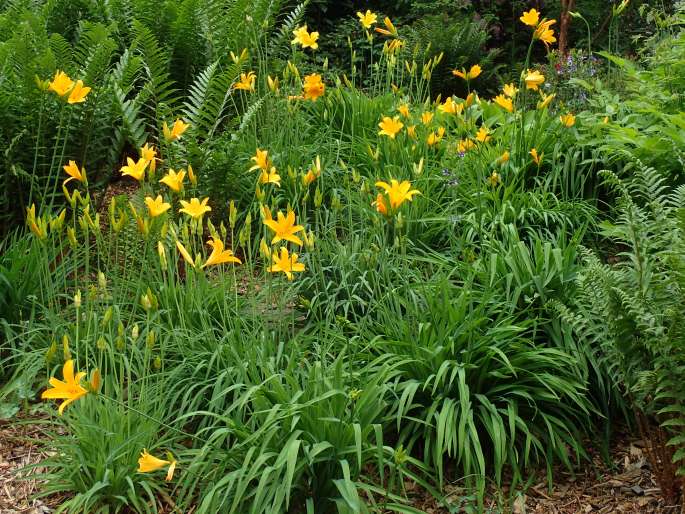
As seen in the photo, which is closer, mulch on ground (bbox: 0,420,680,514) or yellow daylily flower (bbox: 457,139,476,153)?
mulch on ground (bbox: 0,420,680,514)

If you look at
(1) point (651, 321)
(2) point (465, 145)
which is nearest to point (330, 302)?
(2) point (465, 145)

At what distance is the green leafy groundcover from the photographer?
107 inches

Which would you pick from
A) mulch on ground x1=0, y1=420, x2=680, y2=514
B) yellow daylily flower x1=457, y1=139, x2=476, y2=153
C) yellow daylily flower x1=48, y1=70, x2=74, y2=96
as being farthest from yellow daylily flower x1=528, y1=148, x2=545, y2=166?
yellow daylily flower x1=48, y1=70, x2=74, y2=96

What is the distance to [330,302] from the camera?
11.6ft

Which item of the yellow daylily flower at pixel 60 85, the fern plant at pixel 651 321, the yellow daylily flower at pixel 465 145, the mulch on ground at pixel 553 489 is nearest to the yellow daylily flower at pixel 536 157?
the yellow daylily flower at pixel 465 145

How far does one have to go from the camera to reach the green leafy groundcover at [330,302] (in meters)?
2.72

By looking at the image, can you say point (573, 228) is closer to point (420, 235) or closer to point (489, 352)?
point (420, 235)

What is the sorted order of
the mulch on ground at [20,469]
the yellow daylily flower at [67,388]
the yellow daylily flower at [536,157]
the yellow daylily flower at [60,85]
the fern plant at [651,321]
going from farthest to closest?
the yellow daylily flower at [536,157] < the yellow daylily flower at [60,85] < the mulch on ground at [20,469] < the fern plant at [651,321] < the yellow daylily flower at [67,388]

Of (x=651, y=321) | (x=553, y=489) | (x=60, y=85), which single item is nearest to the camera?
(x=651, y=321)

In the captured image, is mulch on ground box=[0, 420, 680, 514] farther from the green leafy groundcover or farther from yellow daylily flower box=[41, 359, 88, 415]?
yellow daylily flower box=[41, 359, 88, 415]

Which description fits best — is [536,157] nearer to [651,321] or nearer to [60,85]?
[651,321]

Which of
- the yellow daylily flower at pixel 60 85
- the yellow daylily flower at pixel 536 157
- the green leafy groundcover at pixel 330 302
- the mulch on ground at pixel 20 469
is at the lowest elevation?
the mulch on ground at pixel 20 469

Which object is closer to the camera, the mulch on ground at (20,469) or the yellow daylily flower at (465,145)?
the mulch on ground at (20,469)

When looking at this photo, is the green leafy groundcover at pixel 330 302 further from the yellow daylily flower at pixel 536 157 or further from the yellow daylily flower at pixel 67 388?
the yellow daylily flower at pixel 536 157
